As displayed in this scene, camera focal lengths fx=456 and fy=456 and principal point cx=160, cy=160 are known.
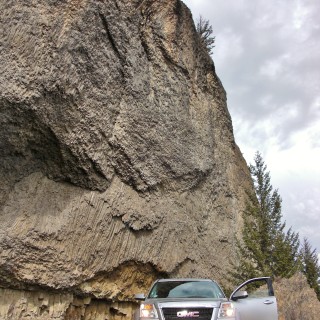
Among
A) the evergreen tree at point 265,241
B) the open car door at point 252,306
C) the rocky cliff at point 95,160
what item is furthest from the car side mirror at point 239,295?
the evergreen tree at point 265,241

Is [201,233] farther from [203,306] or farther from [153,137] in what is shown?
[203,306]

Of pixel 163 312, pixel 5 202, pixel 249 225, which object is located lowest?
pixel 163 312

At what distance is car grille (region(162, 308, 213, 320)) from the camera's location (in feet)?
27.6

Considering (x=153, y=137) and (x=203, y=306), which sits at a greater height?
(x=153, y=137)

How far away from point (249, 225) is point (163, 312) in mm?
13812

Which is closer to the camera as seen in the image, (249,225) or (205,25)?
(249,225)

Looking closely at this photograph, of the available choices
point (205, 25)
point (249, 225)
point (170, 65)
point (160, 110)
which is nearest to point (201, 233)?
point (249, 225)

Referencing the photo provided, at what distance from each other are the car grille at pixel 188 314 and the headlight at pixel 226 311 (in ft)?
0.64

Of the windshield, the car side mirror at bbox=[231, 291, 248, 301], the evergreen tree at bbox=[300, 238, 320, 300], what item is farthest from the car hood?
the evergreen tree at bbox=[300, 238, 320, 300]

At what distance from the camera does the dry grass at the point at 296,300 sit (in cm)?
1619

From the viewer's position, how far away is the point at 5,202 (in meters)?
12.9

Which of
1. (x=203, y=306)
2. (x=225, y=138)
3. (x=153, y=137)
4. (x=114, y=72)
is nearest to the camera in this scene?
(x=203, y=306)

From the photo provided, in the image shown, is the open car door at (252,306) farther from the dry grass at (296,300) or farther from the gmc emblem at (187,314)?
the dry grass at (296,300)

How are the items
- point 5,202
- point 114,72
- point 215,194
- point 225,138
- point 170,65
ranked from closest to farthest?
1. point 5,202
2. point 114,72
3. point 170,65
4. point 215,194
5. point 225,138
